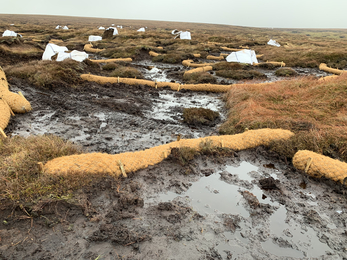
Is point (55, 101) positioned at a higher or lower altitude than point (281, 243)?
higher

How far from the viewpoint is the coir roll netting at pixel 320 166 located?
3.43 meters

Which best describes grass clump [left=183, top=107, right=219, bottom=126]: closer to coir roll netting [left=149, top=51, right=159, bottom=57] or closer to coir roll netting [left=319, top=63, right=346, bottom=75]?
coir roll netting [left=319, top=63, right=346, bottom=75]

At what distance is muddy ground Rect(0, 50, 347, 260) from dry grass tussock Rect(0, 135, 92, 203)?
189 mm

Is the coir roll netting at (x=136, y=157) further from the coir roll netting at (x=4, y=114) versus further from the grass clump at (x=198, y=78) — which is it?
the grass clump at (x=198, y=78)

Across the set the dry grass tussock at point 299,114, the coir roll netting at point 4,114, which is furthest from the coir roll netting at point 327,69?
the coir roll netting at point 4,114

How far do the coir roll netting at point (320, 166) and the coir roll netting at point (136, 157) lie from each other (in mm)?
819

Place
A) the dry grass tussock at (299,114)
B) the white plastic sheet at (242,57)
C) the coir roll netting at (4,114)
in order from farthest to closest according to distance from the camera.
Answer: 1. the white plastic sheet at (242,57)
2. the coir roll netting at (4,114)
3. the dry grass tussock at (299,114)

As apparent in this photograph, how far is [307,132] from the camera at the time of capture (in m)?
4.53

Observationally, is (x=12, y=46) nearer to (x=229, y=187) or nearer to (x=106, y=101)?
(x=106, y=101)

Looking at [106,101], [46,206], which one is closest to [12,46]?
[106,101]

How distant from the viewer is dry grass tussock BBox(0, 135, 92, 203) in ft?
8.82

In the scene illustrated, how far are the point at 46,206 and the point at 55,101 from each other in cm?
514

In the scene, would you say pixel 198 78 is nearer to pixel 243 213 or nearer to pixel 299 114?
pixel 299 114

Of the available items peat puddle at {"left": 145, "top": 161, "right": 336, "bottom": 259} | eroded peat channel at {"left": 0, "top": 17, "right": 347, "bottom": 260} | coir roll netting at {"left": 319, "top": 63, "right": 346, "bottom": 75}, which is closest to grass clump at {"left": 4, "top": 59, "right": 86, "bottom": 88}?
eroded peat channel at {"left": 0, "top": 17, "right": 347, "bottom": 260}
